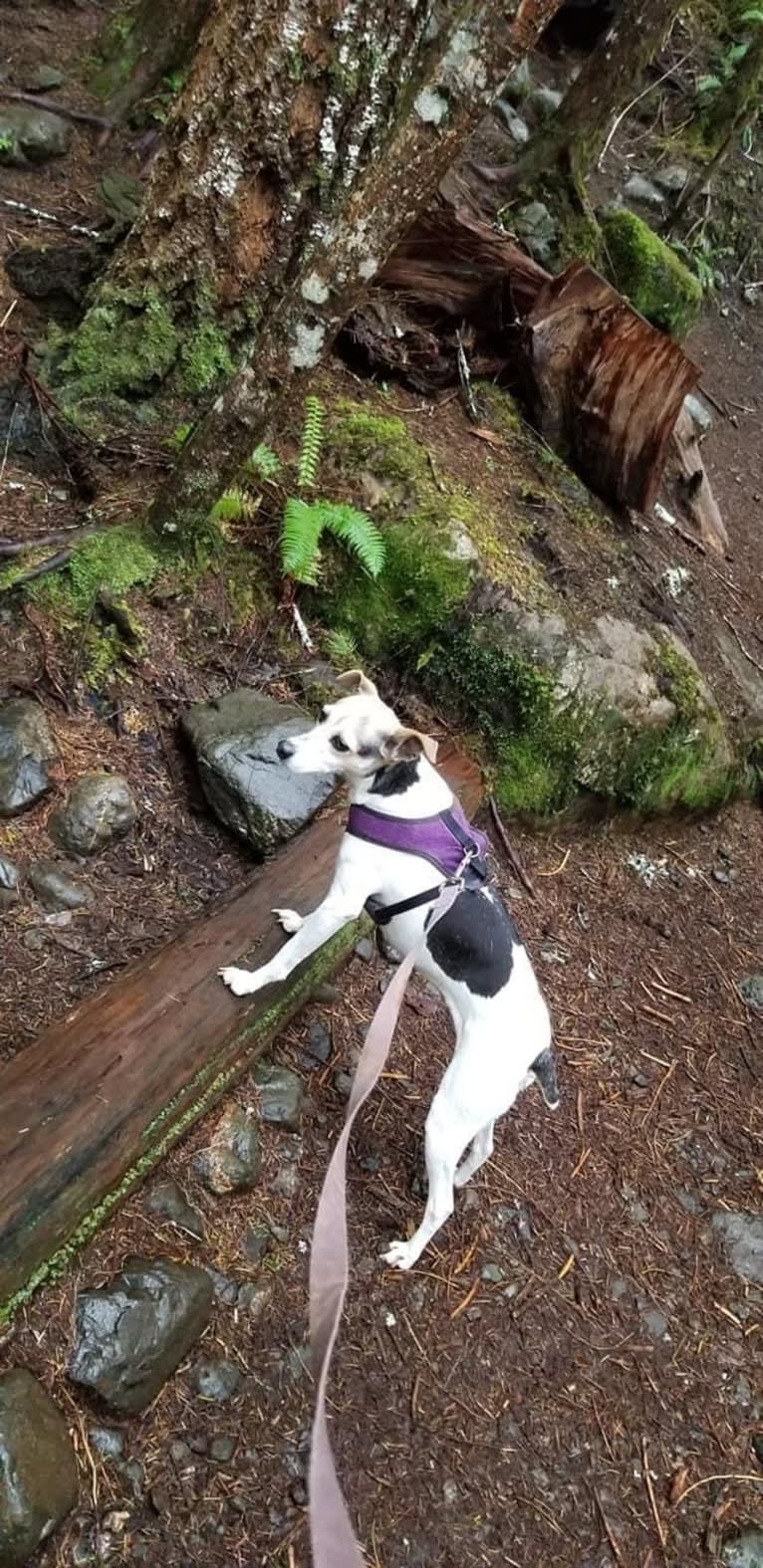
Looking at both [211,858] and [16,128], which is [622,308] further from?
[211,858]

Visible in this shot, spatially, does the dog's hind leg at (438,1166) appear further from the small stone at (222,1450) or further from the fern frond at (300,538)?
the fern frond at (300,538)

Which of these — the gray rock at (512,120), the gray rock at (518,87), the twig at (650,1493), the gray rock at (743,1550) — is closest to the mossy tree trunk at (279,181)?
the twig at (650,1493)

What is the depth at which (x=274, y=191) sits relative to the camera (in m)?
5.14

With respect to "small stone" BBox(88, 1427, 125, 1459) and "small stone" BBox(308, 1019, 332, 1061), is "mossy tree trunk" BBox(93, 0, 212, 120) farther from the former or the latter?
"small stone" BBox(88, 1427, 125, 1459)

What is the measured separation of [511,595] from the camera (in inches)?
223

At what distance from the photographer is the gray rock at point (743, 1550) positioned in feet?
11.8

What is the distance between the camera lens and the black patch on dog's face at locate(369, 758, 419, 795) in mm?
3814

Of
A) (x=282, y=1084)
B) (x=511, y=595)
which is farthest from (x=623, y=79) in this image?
(x=282, y=1084)

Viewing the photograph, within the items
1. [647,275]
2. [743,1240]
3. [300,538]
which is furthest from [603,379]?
[743,1240]

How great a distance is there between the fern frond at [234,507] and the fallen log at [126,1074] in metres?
1.90

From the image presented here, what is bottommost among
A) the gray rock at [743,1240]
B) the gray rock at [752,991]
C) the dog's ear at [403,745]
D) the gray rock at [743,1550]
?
the gray rock at [743,1550]

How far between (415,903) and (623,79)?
777 cm

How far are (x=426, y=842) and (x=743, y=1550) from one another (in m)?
2.71

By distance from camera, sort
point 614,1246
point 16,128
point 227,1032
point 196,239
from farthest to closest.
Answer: point 16,128 < point 196,239 < point 614,1246 < point 227,1032
